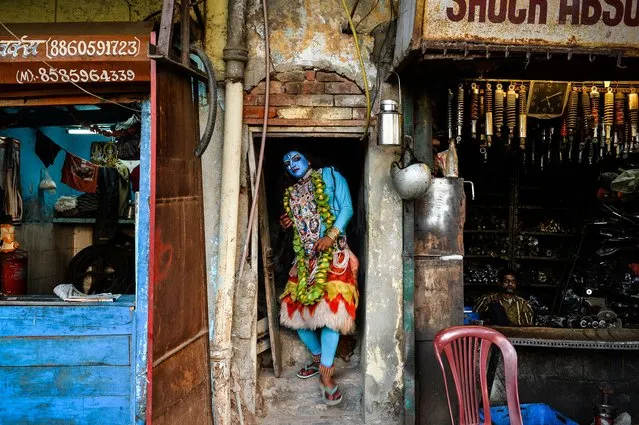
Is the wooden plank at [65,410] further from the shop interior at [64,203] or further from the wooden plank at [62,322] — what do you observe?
the shop interior at [64,203]

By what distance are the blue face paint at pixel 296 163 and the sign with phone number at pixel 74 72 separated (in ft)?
4.86

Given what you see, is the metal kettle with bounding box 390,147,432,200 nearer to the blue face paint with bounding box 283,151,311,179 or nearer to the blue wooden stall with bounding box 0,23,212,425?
the blue face paint with bounding box 283,151,311,179

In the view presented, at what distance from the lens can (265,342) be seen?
541 cm

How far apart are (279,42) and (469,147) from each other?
3.57 metres

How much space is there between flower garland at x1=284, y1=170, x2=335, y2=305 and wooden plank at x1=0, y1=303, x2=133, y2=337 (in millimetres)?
1482

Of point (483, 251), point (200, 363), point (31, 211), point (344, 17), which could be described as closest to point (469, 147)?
point (483, 251)

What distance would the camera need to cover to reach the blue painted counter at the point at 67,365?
4711 mm

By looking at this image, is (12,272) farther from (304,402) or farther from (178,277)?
(304,402)

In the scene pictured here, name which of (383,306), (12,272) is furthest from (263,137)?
(12,272)

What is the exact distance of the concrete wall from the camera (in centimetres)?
489

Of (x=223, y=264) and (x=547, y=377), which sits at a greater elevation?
(x=223, y=264)

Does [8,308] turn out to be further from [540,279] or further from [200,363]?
[540,279]

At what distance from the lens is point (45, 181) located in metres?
6.67

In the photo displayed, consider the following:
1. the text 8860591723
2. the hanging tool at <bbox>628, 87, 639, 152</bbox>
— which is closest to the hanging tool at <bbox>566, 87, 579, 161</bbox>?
the hanging tool at <bbox>628, 87, 639, 152</bbox>
